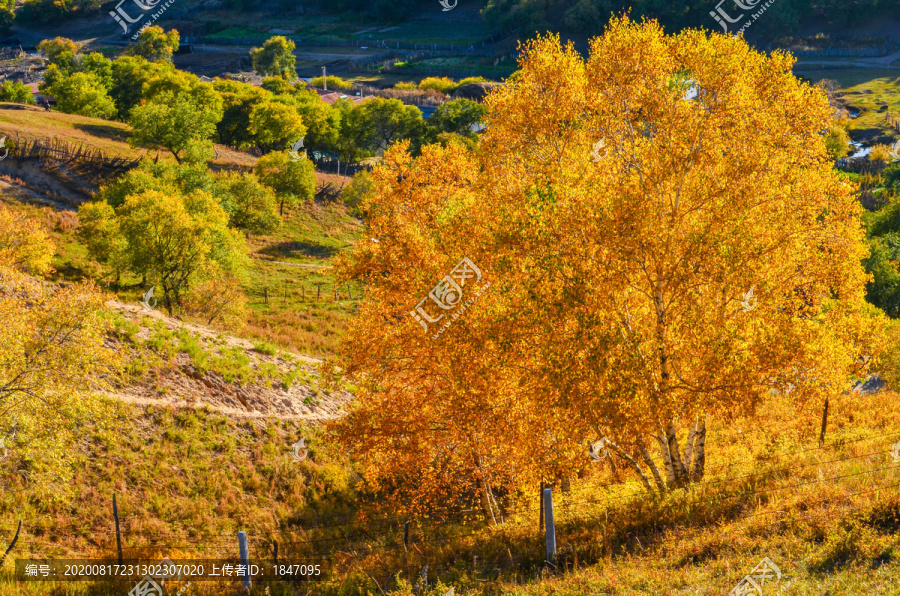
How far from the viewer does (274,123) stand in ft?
330

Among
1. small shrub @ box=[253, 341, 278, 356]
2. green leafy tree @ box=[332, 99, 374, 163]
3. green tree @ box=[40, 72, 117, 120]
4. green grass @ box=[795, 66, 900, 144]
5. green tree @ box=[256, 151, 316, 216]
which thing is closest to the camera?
small shrub @ box=[253, 341, 278, 356]

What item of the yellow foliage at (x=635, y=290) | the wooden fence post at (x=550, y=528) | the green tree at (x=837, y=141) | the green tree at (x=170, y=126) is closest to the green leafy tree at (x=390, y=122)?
the green tree at (x=170, y=126)

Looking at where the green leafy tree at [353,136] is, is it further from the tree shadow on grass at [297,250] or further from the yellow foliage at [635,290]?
the yellow foliage at [635,290]

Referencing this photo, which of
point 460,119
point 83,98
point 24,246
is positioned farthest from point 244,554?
point 83,98

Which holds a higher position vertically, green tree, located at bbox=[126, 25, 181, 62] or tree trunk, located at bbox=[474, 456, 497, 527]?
green tree, located at bbox=[126, 25, 181, 62]

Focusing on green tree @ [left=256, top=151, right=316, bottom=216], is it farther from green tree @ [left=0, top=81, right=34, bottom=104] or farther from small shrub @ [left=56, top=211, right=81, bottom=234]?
green tree @ [left=0, top=81, right=34, bottom=104]

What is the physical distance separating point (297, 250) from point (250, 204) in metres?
7.46

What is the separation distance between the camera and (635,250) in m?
17.0

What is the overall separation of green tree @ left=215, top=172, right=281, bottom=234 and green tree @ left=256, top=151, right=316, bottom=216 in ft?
23.1

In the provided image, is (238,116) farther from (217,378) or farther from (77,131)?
(217,378)

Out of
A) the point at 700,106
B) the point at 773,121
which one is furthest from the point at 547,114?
the point at 773,121

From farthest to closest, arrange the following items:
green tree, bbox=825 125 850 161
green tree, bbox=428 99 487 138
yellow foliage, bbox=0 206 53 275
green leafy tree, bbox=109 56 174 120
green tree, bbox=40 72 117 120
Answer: green tree, bbox=428 99 487 138, green leafy tree, bbox=109 56 174 120, green tree, bbox=40 72 117 120, green tree, bbox=825 125 850 161, yellow foliage, bbox=0 206 53 275

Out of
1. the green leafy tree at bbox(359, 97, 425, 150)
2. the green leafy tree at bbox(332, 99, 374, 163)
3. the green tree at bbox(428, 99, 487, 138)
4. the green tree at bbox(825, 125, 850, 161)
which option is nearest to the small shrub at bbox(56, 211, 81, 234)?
the green leafy tree at bbox(332, 99, 374, 163)

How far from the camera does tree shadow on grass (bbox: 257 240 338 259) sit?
232 feet
